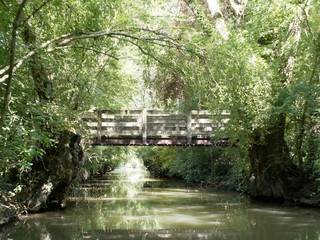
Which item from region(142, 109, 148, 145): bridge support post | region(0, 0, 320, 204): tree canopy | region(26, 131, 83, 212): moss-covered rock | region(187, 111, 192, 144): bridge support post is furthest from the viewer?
region(187, 111, 192, 144): bridge support post

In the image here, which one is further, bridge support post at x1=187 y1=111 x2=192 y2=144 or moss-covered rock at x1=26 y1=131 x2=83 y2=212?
bridge support post at x1=187 y1=111 x2=192 y2=144

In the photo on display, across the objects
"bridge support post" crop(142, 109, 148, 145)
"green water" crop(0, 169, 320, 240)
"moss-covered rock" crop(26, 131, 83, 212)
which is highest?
"bridge support post" crop(142, 109, 148, 145)

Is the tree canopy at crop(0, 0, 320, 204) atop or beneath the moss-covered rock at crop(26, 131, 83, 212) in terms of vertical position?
atop

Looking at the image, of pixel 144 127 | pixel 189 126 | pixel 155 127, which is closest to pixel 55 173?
pixel 144 127

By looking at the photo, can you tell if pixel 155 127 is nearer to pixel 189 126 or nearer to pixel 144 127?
pixel 144 127

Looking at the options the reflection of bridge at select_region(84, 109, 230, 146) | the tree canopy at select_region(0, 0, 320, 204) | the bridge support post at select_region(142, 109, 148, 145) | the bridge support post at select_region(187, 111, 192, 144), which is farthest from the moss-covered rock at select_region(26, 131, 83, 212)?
the bridge support post at select_region(187, 111, 192, 144)

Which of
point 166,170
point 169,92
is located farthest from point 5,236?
point 166,170

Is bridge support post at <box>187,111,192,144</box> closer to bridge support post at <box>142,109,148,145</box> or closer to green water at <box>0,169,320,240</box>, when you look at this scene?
bridge support post at <box>142,109,148,145</box>

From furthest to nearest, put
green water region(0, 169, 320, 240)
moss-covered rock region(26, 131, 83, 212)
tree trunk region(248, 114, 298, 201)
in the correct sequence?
tree trunk region(248, 114, 298, 201)
moss-covered rock region(26, 131, 83, 212)
green water region(0, 169, 320, 240)

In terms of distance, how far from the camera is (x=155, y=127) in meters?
13.2

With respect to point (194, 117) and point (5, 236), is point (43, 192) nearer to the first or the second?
point (5, 236)

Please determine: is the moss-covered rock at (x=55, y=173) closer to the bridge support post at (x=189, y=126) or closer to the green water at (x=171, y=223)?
the green water at (x=171, y=223)

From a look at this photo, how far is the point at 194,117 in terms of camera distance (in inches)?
528

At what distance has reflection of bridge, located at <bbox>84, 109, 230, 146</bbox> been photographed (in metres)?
12.7
